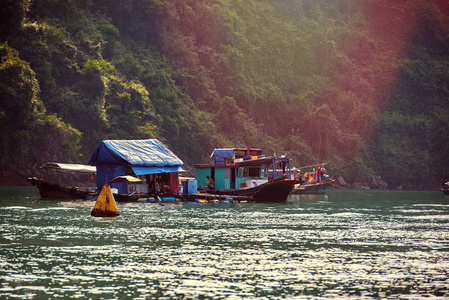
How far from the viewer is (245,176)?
4612 cm

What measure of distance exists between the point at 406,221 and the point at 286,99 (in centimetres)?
6824

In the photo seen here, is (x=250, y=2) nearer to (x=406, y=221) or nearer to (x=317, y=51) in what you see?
(x=317, y=51)

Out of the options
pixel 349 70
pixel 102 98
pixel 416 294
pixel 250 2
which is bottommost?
pixel 416 294

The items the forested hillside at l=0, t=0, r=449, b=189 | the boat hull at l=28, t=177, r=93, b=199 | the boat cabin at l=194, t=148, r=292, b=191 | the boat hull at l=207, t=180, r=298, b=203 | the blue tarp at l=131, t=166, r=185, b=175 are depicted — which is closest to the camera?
the blue tarp at l=131, t=166, r=185, b=175

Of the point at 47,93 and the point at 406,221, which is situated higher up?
the point at 47,93

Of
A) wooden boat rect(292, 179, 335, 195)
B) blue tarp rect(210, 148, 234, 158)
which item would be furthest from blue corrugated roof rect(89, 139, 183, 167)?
wooden boat rect(292, 179, 335, 195)

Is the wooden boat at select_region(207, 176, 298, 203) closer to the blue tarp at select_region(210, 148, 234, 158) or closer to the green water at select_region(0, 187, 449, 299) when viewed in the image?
the blue tarp at select_region(210, 148, 234, 158)

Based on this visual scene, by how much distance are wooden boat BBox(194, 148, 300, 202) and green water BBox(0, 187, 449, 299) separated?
446 inches

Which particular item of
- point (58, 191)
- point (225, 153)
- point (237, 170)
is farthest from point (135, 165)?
point (225, 153)

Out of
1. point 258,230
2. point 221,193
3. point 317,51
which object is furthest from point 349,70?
point 258,230

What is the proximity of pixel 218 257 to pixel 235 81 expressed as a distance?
73861 mm

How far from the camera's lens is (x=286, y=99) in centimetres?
9775

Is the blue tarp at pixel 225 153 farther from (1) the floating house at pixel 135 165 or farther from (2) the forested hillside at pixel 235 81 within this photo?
(2) the forested hillside at pixel 235 81

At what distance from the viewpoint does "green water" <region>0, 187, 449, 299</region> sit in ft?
45.6
